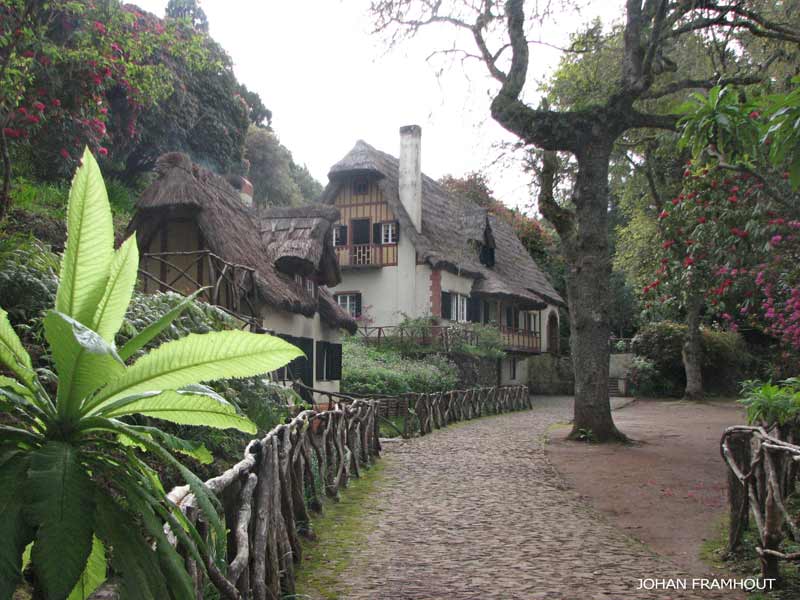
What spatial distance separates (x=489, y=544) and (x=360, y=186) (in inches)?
977

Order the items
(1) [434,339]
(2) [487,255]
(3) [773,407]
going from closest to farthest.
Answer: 1. (3) [773,407]
2. (1) [434,339]
3. (2) [487,255]

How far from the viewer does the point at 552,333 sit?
3997cm

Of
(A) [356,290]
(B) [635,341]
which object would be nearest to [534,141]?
(A) [356,290]

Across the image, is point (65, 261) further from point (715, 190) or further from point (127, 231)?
point (127, 231)

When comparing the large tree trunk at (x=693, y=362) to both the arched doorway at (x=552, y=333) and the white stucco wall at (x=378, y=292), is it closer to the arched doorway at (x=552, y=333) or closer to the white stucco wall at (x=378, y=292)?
the arched doorway at (x=552, y=333)

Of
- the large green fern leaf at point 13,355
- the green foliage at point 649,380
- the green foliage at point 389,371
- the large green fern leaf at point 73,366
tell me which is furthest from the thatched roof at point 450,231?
the large green fern leaf at point 73,366

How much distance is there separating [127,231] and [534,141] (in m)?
8.28

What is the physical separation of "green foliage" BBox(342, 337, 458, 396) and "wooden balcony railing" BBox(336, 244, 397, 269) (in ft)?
12.6

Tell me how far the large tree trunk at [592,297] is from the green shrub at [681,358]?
17.4 metres

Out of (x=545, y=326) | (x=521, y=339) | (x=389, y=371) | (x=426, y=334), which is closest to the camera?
(x=389, y=371)

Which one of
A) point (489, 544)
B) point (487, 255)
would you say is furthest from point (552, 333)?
point (489, 544)

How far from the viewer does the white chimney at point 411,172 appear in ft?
97.0

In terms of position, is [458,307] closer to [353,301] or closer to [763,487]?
[353,301]

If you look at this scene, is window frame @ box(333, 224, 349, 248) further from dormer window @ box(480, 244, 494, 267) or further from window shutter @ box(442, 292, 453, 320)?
dormer window @ box(480, 244, 494, 267)
